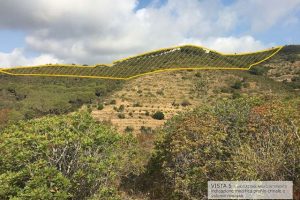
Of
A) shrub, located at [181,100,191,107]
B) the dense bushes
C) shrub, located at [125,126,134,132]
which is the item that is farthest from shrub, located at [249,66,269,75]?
the dense bushes

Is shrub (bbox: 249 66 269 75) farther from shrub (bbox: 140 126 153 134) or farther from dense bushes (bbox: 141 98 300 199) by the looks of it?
dense bushes (bbox: 141 98 300 199)

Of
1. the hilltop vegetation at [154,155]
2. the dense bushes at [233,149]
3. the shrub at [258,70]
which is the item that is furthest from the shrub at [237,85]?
the dense bushes at [233,149]

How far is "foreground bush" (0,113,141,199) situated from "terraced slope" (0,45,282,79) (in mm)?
35888

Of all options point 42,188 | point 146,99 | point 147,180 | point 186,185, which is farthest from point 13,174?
point 146,99

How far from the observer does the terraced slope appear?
1991 inches

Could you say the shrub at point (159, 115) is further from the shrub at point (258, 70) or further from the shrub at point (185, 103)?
the shrub at point (258, 70)

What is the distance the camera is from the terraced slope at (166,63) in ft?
166

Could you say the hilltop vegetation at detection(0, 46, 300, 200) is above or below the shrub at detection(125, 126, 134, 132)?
above

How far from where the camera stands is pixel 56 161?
11.4 meters

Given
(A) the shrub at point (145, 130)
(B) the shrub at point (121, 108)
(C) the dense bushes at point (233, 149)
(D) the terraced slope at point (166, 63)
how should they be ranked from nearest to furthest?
1. (C) the dense bushes at point (233, 149)
2. (A) the shrub at point (145, 130)
3. (B) the shrub at point (121, 108)
4. (D) the terraced slope at point (166, 63)

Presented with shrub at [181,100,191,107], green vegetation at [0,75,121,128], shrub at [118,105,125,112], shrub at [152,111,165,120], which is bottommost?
shrub at [152,111,165,120]

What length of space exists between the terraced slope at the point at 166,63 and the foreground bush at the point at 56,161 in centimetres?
3589

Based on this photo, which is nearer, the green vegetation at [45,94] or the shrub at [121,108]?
the green vegetation at [45,94]

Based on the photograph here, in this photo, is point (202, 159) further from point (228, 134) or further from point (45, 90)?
point (45, 90)
